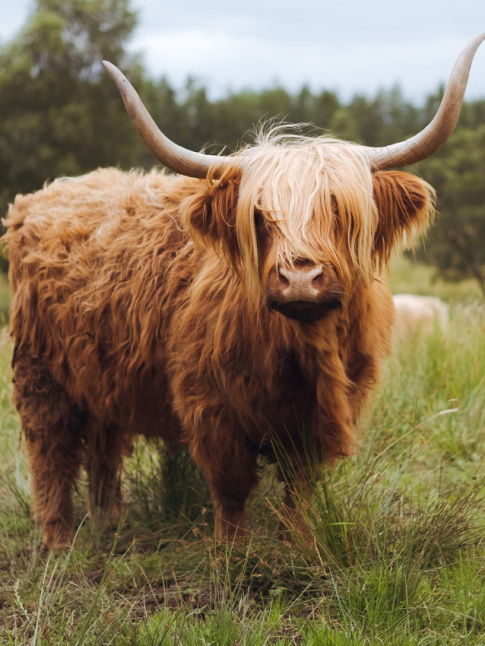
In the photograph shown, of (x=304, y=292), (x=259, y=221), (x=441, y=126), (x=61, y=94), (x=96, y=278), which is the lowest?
(x=96, y=278)

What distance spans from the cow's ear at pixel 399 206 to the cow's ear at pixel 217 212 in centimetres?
49

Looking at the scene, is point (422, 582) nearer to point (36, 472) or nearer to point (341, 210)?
point (341, 210)

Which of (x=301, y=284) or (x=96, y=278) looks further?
(x=96, y=278)

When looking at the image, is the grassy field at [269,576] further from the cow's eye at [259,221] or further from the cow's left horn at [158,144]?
the cow's left horn at [158,144]

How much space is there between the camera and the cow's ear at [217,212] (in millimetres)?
2527

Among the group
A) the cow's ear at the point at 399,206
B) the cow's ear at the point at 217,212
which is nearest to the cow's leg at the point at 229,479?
the cow's ear at the point at 217,212

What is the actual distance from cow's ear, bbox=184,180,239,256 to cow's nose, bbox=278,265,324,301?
40 cm

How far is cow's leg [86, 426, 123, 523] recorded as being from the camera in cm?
375

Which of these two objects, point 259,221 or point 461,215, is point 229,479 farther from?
point 461,215

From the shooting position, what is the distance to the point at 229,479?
9.43ft

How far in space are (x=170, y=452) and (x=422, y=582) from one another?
4.78ft

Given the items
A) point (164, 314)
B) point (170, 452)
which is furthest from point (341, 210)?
point (170, 452)

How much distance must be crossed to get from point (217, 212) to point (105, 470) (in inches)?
71.7

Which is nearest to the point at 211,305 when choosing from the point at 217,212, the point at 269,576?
the point at 217,212
